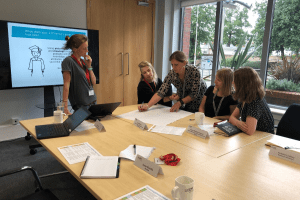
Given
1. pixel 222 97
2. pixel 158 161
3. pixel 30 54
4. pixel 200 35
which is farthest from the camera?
pixel 200 35

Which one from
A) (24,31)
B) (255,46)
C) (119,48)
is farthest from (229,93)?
(24,31)

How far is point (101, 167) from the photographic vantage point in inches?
46.6

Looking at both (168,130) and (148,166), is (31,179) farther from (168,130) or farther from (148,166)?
(148,166)

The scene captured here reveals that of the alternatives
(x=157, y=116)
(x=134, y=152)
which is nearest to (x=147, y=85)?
(x=157, y=116)

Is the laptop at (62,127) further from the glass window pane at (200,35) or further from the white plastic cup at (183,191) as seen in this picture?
the glass window pane at (200,35)

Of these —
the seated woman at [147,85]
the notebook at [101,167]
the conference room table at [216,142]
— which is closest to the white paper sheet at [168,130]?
the conference room table at [216,142]

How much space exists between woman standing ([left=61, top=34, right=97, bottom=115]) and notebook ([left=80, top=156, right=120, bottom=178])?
3.69 ft

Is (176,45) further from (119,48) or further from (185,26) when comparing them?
(119,48)

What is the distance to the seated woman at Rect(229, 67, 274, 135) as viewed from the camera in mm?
1757

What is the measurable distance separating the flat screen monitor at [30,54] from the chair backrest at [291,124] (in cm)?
293

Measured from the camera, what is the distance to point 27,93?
3.35 metres

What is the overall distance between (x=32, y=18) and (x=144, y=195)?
317 centimetres

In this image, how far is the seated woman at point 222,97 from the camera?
2350 mm

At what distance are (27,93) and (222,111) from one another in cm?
274
